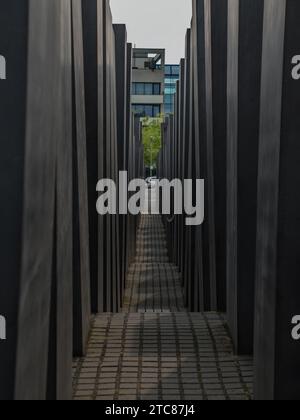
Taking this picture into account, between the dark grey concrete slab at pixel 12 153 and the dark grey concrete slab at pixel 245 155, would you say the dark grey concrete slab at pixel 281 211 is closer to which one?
the dark grey concrete slab at pixel 12 153

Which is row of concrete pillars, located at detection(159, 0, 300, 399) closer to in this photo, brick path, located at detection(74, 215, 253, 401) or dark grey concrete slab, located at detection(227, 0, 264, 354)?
dark grey concrete slab, located at detection(227, 0, 264, 354)

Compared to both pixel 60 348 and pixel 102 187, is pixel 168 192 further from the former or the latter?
pixel 60 348

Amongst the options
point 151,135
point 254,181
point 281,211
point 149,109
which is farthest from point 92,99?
point 149,109

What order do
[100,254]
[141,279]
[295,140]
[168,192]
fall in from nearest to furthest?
1. [295,140]
2. [100,254]
3. [141,279]
4. [168,192]

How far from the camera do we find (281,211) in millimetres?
3938

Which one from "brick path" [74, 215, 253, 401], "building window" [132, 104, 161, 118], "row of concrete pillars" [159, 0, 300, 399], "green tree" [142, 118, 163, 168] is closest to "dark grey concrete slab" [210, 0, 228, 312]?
"row of concrete pillars" [159, 0, 300, 399]

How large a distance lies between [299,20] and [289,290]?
175 centimetres

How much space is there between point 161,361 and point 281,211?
2699 millimetres

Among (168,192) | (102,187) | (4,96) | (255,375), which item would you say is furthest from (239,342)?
(168,192)

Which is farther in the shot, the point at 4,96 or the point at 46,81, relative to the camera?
the point at 46,81

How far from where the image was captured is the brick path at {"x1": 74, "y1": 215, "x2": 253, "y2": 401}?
517 cm

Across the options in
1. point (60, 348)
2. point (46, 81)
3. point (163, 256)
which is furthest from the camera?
point (163, 256)

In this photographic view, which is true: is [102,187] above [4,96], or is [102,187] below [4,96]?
below

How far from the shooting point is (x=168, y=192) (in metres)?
27.0
